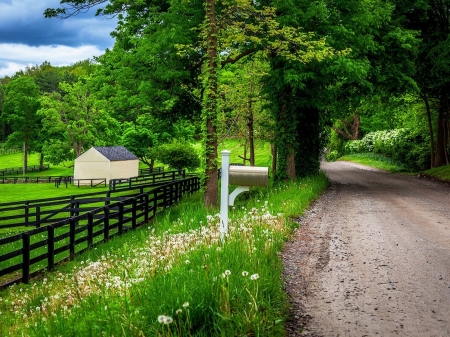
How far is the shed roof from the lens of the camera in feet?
183

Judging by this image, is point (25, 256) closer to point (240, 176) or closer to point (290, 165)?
point (240, 176)

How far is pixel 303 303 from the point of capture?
237 inches

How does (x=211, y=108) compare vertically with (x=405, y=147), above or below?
above

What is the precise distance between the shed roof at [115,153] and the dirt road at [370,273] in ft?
148

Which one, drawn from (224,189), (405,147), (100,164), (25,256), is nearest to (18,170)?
(100,164)

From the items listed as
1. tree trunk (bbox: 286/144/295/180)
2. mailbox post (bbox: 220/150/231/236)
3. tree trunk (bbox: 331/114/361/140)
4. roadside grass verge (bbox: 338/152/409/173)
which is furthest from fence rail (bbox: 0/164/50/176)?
mailbox post (bbox: 220/150/231/236)

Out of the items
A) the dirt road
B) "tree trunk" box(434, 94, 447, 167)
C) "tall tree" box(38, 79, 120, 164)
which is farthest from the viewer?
"tall tree" box(38, 79, 120, 164)

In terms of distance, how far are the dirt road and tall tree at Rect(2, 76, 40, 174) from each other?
2582 inches

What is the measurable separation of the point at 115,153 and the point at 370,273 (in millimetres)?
52449

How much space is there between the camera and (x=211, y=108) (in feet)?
52.1

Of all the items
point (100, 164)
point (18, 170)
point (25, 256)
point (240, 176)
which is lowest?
point (18, 170)

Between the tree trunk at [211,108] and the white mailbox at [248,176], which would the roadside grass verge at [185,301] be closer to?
the white mailbox at [248,176]

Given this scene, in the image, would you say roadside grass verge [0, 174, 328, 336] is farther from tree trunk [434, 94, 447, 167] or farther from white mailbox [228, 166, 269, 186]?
tree trunk [434, 94, 447, 167]

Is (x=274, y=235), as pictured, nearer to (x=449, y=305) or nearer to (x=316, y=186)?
(x=449, y=305)
